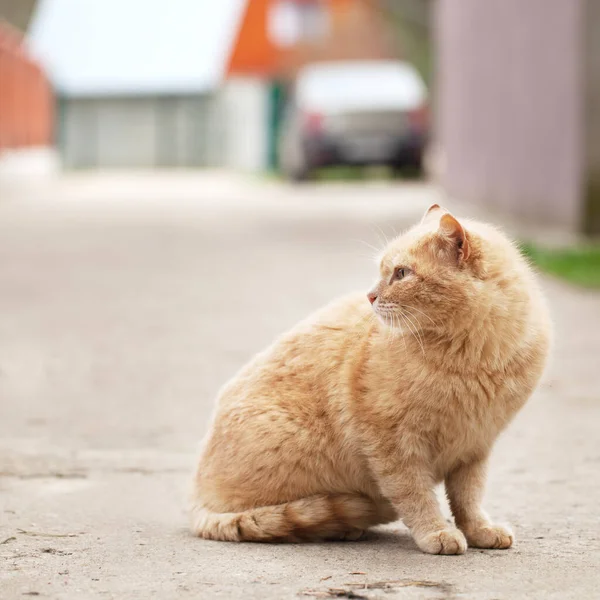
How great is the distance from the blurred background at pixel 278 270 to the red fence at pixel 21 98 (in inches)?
6.0

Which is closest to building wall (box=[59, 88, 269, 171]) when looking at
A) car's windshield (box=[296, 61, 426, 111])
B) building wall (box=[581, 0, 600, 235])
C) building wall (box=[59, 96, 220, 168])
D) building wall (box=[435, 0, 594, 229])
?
building wall (box=[59, 96, 220, 168])

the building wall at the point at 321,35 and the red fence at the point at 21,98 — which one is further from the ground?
the building wall at the point at 321,35

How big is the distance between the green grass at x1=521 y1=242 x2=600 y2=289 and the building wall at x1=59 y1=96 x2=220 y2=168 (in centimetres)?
2580

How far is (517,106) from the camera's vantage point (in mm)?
14992

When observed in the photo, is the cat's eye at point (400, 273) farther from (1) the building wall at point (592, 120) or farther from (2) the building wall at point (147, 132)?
(2) the building wall at point (147, 132)

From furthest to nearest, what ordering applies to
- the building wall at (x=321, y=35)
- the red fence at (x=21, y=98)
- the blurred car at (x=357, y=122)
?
the building wall at (x=321, y=35) < the red fence at (x=21, y=98) < the blurred car at (x=357, y=122)

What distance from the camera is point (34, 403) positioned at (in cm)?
635

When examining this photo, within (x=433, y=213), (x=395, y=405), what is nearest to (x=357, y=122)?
(x=433, y=213)

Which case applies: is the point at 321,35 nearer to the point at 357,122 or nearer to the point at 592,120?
the point at 357,122

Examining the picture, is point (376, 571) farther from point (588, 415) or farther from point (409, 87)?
point (409, 87)

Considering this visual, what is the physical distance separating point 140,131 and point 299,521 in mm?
34129

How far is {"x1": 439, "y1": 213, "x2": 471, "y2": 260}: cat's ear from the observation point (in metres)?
3.71

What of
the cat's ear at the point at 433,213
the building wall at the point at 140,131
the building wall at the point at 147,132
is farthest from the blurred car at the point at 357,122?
the cat's ear at the point at 433,213

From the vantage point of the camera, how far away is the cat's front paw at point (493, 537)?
3.95 meters
